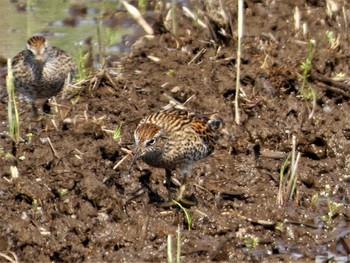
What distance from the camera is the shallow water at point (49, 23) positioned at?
14.1 m

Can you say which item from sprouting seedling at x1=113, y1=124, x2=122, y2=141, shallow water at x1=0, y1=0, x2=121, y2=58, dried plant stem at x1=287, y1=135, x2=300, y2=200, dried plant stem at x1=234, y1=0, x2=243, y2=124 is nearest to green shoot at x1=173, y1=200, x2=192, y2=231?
dried plant stem at x1=287, y1=135, x2=300, y2=200

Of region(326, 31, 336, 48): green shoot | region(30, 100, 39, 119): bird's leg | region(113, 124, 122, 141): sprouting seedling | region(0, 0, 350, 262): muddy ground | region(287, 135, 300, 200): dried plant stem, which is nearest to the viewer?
region(0, 0, 350, 262): muddy ground

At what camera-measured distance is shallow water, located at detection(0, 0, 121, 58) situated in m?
14.1

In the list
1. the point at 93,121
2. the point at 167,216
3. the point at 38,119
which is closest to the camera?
the point at 167,216

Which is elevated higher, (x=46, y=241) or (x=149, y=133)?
(x=149, y=133)

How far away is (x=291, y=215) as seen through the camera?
10.1 m

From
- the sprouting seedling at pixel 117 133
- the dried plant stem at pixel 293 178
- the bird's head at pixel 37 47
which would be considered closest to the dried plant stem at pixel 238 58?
the dried plant stem at pixel 293 178

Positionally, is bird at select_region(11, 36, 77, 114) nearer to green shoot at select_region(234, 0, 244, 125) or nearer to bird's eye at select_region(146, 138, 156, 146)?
green shoot at select_region(234, 0, 244, 125)

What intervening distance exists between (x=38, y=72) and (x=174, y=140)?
262 cm

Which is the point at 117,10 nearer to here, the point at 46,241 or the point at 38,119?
the point at 38,119

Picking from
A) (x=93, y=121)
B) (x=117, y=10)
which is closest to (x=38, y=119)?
(x=93, y=121)

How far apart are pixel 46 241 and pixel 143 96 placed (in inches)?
120

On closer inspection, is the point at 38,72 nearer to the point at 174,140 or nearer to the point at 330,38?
the point at 174,140

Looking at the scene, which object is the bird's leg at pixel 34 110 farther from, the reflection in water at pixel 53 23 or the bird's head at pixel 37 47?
the reflection in water at pixel 53 23
